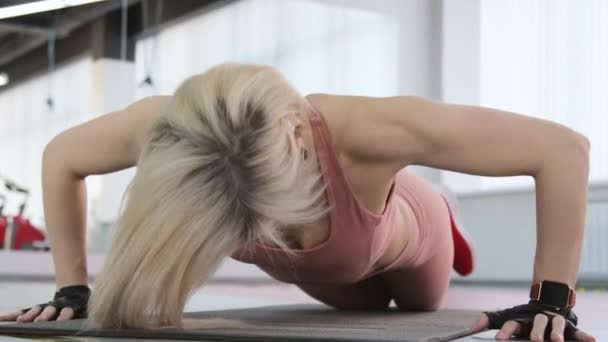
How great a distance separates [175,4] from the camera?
5.34 metres

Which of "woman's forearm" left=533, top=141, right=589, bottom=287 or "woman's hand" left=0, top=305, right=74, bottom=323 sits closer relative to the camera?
"woman's forearm" left=533, top=141, right=589, bottom=287

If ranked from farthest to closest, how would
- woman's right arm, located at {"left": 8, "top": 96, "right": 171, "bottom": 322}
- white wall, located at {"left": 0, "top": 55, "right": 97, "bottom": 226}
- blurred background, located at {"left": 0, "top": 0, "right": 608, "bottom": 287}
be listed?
1. blurred background, located at {"left": 0, "top": 0, "right": 608, "bottom": 287}
2. white wall, located at {"left": 0, "top": 55, "right": 97, "bottom": 226}
3. woman's right arm, located at {"left": 8, "top": 96, "right": 171, "bottom": 322}

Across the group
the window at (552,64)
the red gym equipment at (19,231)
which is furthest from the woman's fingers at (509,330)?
the window at (552,64)

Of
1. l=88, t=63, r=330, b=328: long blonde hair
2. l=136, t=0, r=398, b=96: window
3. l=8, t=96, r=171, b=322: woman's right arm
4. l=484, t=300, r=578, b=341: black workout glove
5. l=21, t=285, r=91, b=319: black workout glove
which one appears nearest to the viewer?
l=88, t=63, r=330, b=328: long blonde hair

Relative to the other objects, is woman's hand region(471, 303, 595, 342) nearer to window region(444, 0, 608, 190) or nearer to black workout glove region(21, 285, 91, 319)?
black workout glove region(21, 285, 91, 319)

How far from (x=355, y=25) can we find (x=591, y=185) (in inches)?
75.3

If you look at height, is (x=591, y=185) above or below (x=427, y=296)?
above

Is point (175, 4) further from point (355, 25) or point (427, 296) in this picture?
point (427, 296)

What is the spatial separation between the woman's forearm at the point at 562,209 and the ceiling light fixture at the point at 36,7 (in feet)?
13.4

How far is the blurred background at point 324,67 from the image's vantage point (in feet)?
15.4

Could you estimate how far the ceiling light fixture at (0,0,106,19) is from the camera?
4895 mm

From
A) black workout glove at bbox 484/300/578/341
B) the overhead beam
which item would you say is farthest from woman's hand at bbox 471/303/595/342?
the overhead beam

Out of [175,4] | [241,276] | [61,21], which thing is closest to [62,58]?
[61,21]

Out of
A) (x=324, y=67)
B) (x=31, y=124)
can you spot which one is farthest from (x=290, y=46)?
(x=31, y=124)
